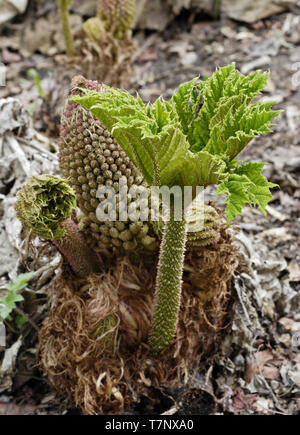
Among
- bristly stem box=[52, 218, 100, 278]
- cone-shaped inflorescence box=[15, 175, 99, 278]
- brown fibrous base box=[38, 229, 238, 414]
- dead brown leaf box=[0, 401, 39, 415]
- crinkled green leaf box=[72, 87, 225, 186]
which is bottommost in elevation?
dead brown leaf box=[0, 401, 39, 415]

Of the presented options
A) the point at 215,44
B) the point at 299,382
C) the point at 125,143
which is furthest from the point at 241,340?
the point at 215,44

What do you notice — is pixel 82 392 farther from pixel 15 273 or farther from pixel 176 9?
pixel 176 9

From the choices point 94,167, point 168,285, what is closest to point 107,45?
point 94,167

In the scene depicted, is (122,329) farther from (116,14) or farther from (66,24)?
(66,24)

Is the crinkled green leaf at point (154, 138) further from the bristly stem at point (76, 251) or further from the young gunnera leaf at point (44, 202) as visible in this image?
the bristly stem at point (76, 251)

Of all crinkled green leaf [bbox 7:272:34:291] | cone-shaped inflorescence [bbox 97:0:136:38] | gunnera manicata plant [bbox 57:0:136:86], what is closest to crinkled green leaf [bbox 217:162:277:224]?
crinkled green leaf [bbox 7:272:34:291]

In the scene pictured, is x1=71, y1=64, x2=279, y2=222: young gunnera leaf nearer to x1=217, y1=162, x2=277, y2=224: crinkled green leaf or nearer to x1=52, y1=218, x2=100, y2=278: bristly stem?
x1=217, y1=162, x2=277, y2=224: crinkled green leaf
